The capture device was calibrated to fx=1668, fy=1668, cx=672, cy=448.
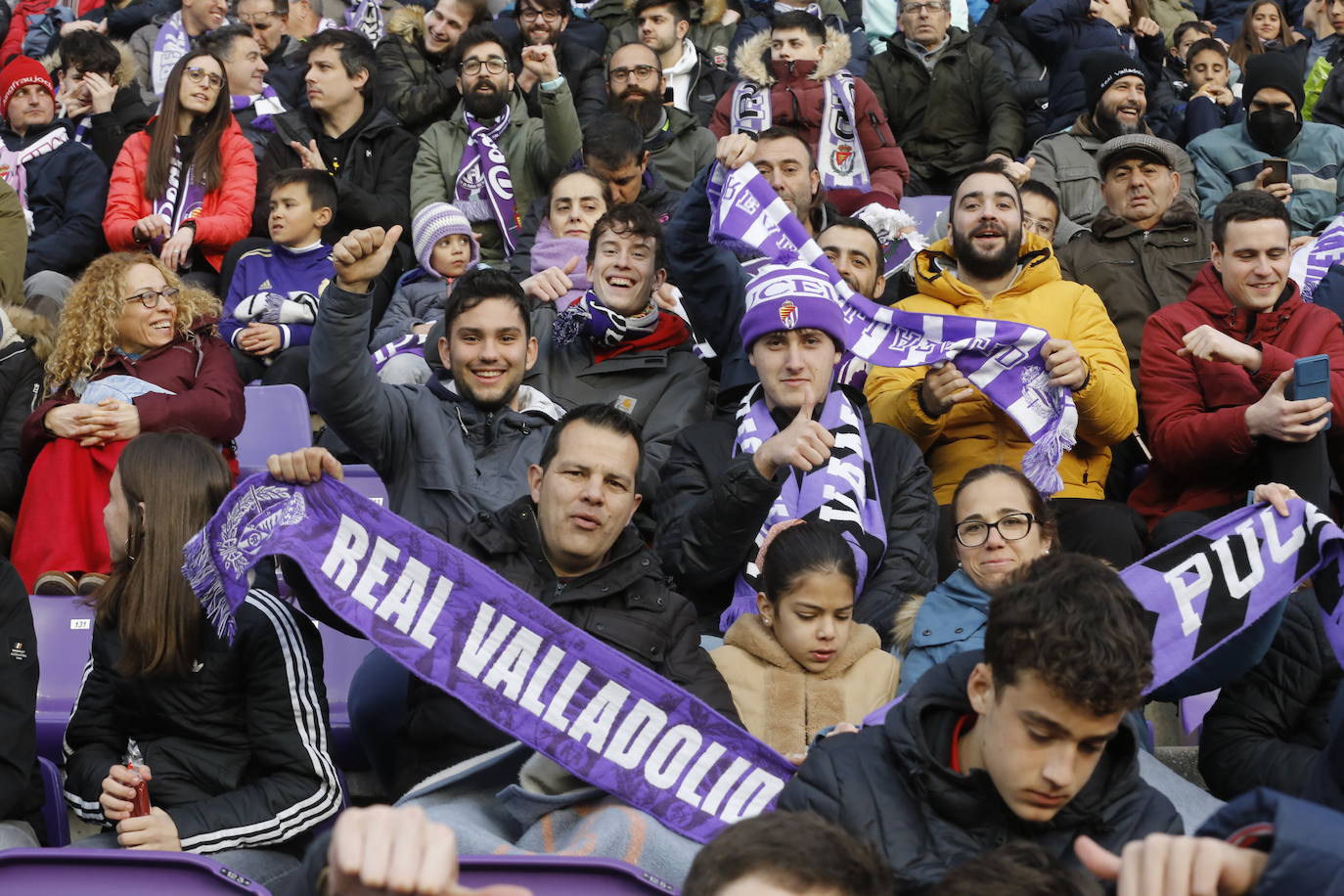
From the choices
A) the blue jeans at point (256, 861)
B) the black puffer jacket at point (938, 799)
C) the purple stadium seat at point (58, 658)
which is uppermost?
the black puffer jacket at point (938, 799)

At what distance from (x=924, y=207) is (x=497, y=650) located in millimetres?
5514

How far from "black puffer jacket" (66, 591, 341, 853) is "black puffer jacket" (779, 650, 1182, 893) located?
4.64ft

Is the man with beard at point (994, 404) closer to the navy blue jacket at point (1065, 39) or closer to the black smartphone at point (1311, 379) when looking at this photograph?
the black smartphone at point (1311, 379)

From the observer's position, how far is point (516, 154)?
27.4 feet

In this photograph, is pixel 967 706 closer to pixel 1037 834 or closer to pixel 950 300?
pixel 1037 834

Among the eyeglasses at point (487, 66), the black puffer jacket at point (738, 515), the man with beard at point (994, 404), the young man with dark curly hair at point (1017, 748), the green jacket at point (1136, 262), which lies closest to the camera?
the young man with dark curly hair at point (1017, 748)

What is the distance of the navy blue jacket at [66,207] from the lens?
8352 mm

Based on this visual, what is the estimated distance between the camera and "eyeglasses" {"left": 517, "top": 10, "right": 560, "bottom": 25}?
974 centimetres

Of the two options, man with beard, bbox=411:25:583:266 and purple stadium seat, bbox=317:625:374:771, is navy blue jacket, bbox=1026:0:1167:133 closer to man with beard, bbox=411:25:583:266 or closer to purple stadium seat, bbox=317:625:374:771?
man with beard, bbox=411:25:583:266

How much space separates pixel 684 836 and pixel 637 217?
2996 millimetres

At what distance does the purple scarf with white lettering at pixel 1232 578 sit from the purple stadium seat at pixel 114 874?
2.16m

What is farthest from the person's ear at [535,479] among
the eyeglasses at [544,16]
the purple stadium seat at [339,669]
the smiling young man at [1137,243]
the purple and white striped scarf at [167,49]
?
the purple and white striped scarf at [167,49]

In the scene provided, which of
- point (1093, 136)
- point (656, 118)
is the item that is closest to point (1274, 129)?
point (1093, 136)

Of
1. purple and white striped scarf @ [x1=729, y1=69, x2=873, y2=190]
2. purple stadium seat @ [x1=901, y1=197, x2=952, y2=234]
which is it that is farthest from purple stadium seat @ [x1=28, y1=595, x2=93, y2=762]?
purple stadium seat @ [x1=901, y1=197, x2=952, y2=234]
